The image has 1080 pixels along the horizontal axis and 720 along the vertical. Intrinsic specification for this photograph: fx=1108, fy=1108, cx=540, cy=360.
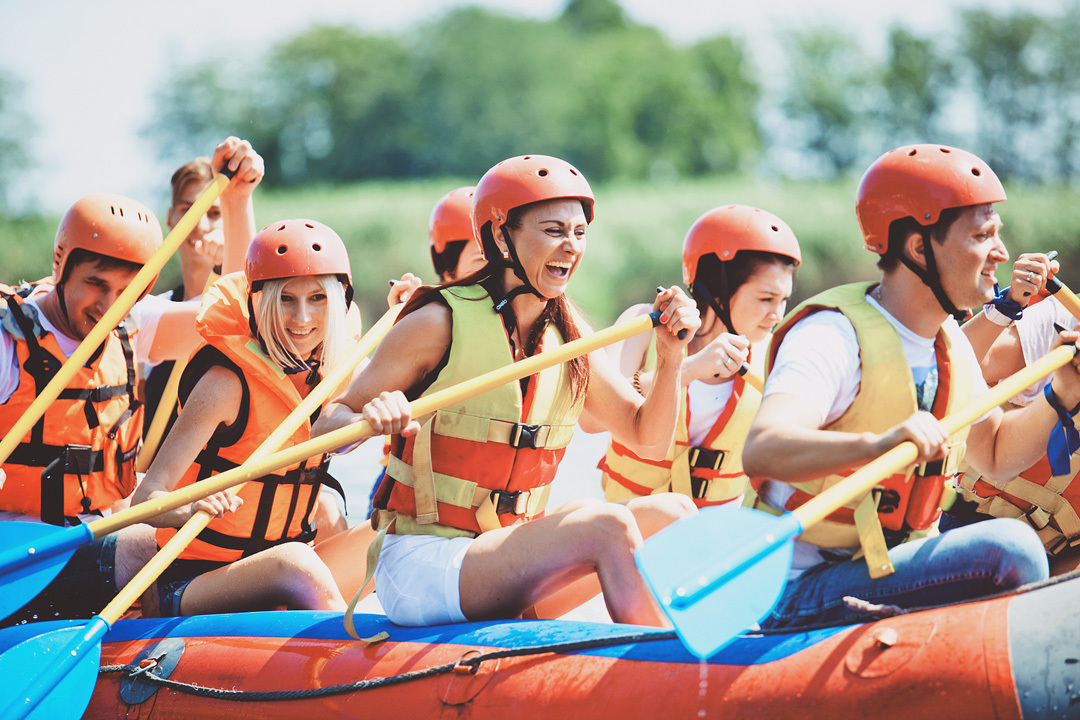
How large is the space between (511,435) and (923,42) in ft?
143

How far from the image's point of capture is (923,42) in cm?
4222

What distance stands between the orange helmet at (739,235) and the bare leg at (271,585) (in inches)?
70.7

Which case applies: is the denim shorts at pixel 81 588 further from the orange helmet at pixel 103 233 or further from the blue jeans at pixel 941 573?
the blue jeans at pixel 941 573

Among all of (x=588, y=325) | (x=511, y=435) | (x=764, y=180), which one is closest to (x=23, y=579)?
(x=511, y=435)

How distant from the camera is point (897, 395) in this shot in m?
2.66

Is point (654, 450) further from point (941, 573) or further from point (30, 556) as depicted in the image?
point (30, 556)

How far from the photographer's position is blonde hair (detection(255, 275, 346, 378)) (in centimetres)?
377

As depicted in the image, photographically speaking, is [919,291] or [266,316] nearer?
[919,291]

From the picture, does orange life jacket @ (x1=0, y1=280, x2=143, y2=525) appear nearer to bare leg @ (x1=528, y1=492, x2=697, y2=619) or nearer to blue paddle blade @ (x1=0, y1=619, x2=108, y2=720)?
blue paddle blade @ (x1=0, y1=619, x2=108, y2=720)

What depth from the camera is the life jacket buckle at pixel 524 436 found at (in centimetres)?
317

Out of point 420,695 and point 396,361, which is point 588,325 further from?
point 420,695

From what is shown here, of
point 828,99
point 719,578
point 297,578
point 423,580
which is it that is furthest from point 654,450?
point 828,99

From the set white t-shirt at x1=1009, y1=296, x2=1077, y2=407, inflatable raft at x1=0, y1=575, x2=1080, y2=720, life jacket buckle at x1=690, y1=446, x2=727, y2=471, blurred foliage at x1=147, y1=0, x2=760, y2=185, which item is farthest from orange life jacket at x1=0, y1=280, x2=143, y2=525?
blurred foliage at x1=147, y1=0, x2=760, y2=185

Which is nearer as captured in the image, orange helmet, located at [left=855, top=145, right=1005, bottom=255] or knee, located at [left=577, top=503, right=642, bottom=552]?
orange helmet, located at [left=855, top=145, right=1005, bottom=255]
